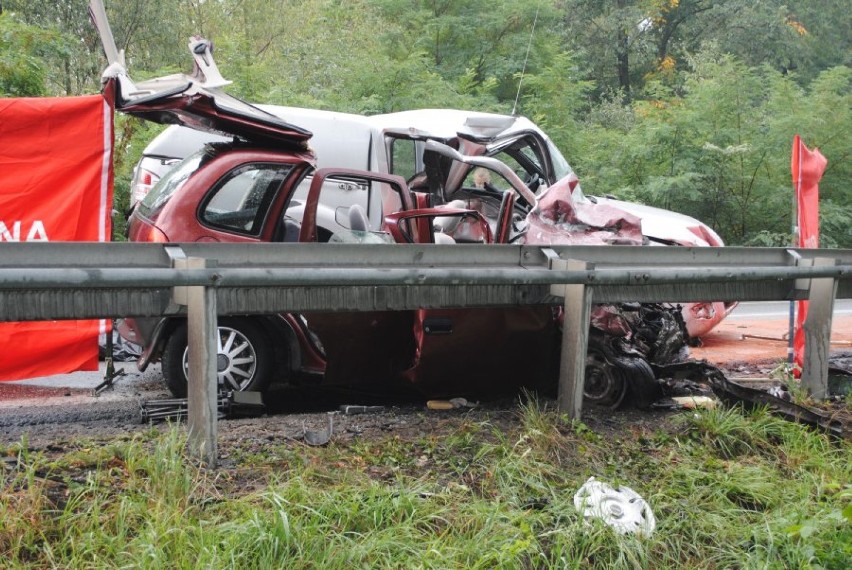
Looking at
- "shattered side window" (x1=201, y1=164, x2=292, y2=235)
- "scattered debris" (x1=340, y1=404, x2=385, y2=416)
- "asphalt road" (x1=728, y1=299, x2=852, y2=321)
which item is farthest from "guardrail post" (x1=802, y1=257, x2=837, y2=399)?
"asphalt road" (x1=728, y1=299, x2=852, y2=321)

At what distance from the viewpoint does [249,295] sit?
4055 millimetres

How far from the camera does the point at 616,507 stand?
149 inches

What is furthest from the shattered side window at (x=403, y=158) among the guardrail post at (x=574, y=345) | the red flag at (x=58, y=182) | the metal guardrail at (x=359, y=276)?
the guardrail post at (x=574, y=345)

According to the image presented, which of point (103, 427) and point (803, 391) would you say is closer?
point (103, 427)

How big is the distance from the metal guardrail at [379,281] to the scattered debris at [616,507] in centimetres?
77

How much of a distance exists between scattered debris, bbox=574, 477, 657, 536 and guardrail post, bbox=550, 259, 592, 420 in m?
0.72

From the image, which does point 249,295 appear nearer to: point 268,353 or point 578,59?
point 268,353

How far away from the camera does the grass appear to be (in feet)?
10.2

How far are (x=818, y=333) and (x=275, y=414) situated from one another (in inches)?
145

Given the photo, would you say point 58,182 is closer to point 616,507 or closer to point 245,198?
point 245,198

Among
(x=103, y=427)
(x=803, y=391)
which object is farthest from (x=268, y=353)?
(x=803, y=391)

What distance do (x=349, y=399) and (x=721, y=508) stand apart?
311 cm

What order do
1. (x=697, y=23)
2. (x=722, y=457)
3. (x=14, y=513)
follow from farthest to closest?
(x=697, y=23) → (x=722, y=457) → (x=14, y=513)

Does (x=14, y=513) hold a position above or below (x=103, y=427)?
above
